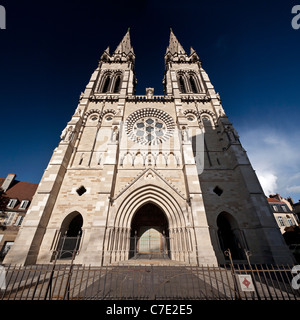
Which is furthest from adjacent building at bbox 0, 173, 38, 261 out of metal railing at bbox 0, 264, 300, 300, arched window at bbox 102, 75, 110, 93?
arched window at bbox 102, 75, 110, 93

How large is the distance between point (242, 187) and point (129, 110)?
1405 cm

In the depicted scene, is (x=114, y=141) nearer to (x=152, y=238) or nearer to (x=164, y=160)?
(x=164, y=160)

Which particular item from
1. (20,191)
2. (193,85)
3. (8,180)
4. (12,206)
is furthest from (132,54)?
(12,206)

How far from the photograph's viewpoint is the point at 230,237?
11070mm

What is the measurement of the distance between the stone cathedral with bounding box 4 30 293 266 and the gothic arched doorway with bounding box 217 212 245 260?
0.07 meters

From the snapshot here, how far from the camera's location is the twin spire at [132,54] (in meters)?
25.2

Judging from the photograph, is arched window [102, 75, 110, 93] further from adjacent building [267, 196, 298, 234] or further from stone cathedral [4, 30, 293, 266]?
adjacent building [267, 196, 298, 234]

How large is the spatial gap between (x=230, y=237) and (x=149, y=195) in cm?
728

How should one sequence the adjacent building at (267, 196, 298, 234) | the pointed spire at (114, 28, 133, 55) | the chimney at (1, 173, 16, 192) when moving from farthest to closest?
the pointed spire at (114, 28, 133, 55) < the adjacent building at (267, 196, 298, 234) < the chimney at (1, 173, 16, 192)

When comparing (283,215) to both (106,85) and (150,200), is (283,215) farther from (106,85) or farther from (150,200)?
(106,85)

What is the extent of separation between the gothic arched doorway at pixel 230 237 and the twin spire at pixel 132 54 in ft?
85.8

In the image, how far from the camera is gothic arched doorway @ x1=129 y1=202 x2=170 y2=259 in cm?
1072

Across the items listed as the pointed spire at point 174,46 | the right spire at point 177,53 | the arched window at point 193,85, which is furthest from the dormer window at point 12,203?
the pointed spire at point 174,46
